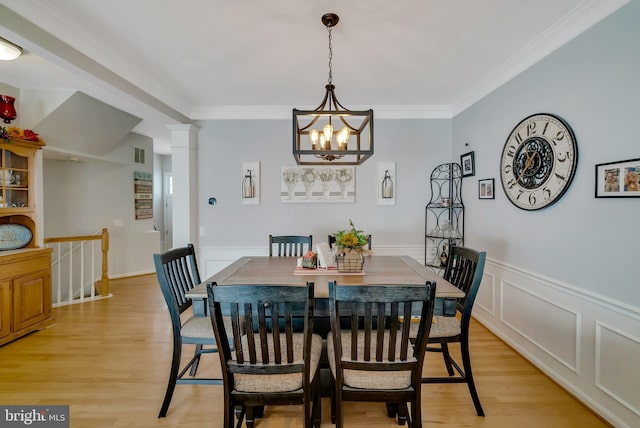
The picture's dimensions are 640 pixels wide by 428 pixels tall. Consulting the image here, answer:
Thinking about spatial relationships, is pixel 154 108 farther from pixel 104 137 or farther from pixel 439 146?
pixel 439 146

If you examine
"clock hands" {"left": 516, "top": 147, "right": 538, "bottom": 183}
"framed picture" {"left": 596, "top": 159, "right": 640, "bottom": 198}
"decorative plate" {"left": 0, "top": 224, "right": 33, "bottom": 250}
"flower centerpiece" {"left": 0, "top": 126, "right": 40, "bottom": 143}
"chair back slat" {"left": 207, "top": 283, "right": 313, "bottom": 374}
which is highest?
"flower centerpiece" {"left": 0, "top": 126, "right": 40, "bottom": 143}

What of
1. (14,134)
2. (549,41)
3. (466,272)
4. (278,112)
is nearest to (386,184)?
(278,112)

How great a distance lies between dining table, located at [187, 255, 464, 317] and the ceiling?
184 centimetres

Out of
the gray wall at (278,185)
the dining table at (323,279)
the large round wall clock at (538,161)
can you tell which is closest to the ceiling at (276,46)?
the gray wall at (278,185)

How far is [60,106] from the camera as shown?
3.45 m

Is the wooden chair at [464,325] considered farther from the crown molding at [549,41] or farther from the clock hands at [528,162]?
the crown molding at [549,41]

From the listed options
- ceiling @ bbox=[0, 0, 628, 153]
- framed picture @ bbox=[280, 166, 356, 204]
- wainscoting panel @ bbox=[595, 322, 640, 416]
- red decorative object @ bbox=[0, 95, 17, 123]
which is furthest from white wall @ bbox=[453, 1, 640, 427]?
red decorative object @ bbox=[0, 95, 17, 123]

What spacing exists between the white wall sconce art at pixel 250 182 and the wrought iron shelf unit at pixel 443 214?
7.75ft

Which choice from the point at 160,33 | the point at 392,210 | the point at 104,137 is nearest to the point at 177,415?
A: the point at 160,33

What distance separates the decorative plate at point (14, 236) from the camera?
9.43ft

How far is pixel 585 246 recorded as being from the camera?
6.43ft

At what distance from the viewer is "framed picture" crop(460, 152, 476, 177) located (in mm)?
3393

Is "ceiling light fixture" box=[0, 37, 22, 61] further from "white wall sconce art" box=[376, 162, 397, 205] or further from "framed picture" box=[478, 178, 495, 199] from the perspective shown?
"framed picture" box=[478, 178, 495, 199]

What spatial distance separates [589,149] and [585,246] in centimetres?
67
